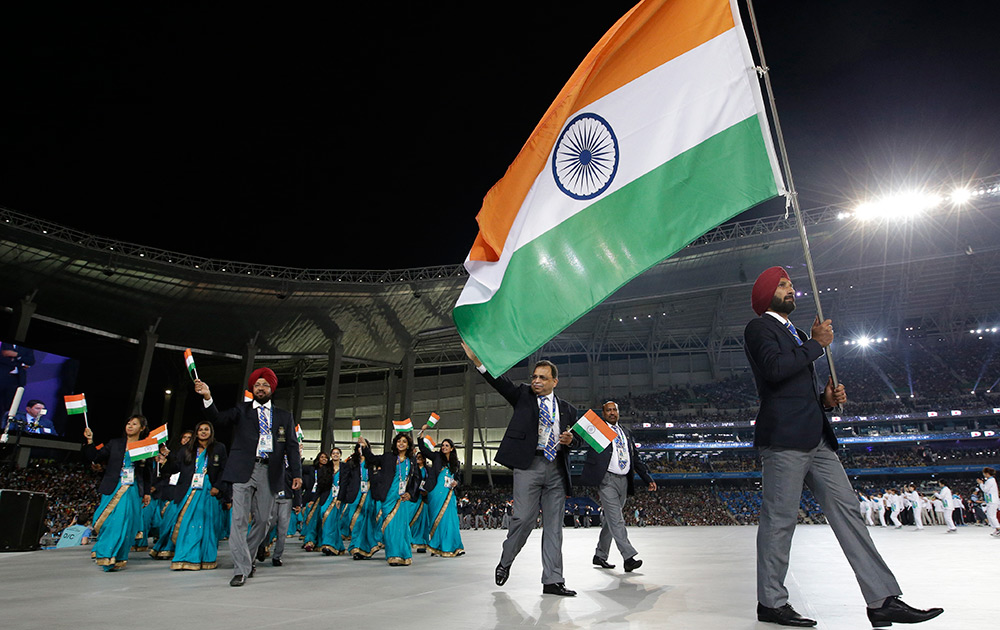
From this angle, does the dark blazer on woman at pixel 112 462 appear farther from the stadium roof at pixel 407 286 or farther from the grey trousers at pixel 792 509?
the stadium roof at pixel 407 286

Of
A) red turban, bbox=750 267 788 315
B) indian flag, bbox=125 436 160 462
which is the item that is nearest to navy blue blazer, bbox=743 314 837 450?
red turban, bbox=750 267 788 315

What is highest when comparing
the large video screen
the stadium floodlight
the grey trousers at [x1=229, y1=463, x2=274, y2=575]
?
the stadium floodlight

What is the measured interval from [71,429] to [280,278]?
67.0ft

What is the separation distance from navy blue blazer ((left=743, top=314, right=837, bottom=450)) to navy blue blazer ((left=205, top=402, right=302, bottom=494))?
13.6 feet

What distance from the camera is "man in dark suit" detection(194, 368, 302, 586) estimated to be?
17.8ft

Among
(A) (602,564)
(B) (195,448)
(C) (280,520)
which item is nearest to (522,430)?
(A) (602,564)

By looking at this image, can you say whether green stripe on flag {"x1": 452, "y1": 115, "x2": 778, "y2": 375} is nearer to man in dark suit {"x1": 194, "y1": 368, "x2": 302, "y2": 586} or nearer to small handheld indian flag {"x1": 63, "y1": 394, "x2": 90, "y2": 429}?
man in dark suit {"x1": 194, "y1": 368, "x2": 302, "y2": 586}

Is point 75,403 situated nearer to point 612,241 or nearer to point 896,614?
point 612,241

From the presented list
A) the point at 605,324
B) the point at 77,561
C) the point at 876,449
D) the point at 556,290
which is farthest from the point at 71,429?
the point at 876,449

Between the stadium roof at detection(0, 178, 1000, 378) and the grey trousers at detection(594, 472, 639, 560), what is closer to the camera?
the grey trousers at detection(594, 472, 639, 560)

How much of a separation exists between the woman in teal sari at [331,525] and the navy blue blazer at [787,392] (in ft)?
24.0

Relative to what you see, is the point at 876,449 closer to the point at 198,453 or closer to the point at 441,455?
the point at 441,455

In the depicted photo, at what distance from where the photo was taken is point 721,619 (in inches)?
126

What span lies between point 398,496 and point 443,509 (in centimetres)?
142
